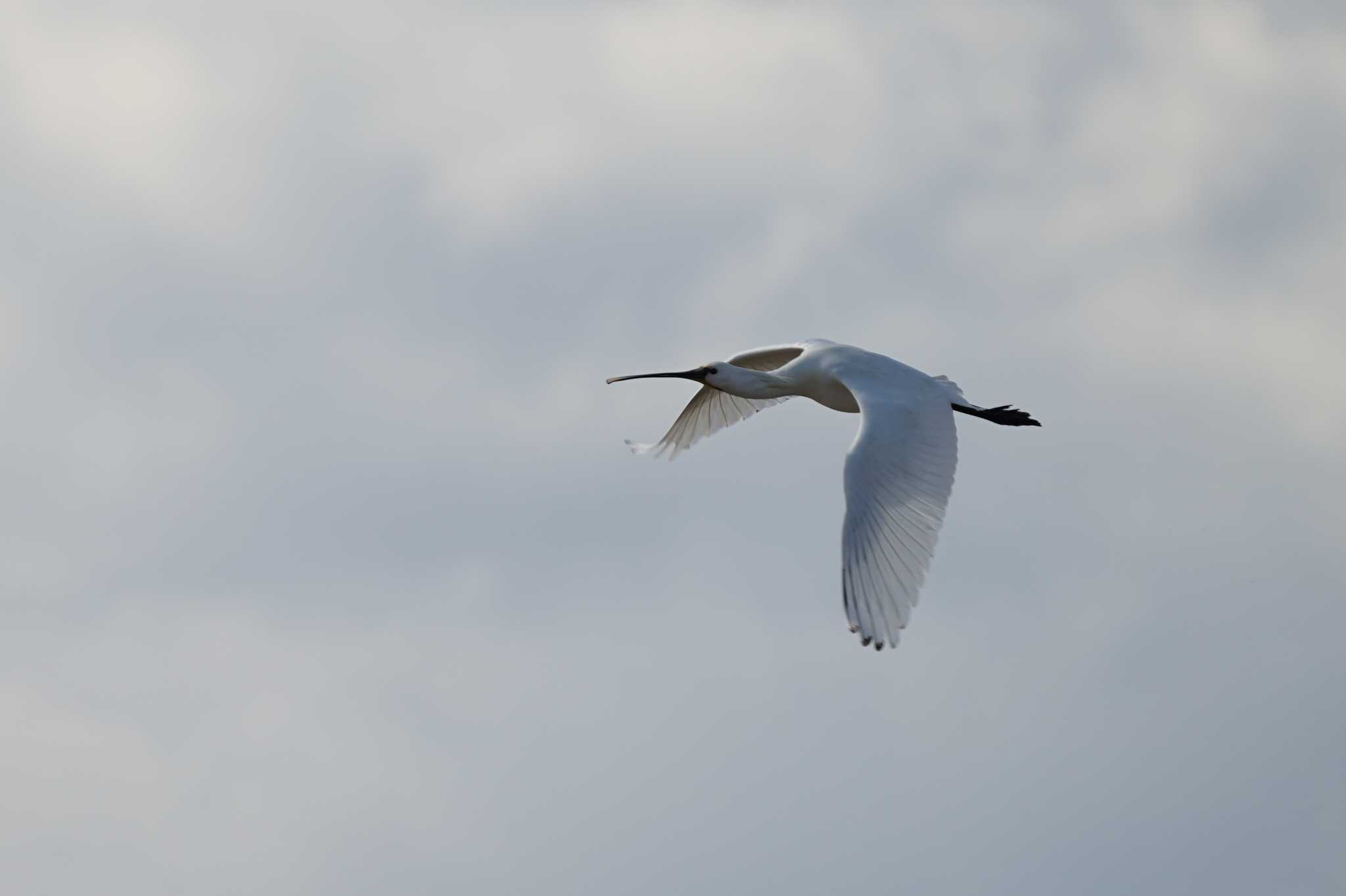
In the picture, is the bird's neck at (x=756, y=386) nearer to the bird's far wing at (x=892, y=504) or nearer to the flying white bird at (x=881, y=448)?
the flying white bird at (x=881, y=448)

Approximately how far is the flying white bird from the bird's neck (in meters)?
0.01

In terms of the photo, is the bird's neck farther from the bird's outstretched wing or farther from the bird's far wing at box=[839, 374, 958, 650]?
the bird's far wing at box=[839, 374, 958, 650]

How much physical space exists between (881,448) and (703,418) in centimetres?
617

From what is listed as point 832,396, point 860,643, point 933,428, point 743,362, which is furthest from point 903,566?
point 743,362

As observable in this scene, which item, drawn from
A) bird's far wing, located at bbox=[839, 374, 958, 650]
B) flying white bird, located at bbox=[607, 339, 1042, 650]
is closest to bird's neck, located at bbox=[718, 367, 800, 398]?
flying white bird, located at bbox=[607, 339, 1042, 650]

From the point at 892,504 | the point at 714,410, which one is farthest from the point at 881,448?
the point at 714,410

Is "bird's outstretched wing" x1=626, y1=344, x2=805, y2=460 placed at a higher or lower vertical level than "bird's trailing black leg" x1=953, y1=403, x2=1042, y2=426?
higher

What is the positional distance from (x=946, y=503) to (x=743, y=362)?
6.34 metres

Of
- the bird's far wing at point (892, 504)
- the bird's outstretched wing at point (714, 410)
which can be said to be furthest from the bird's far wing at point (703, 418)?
the bird's far wing at point (892, 504)

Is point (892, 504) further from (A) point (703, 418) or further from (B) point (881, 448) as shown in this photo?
(A) point (703, 418)

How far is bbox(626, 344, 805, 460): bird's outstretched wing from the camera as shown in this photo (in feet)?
87.2

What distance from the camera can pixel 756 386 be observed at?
83.8 feet

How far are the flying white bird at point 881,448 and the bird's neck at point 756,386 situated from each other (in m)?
0.01

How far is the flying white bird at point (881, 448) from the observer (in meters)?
20.0
